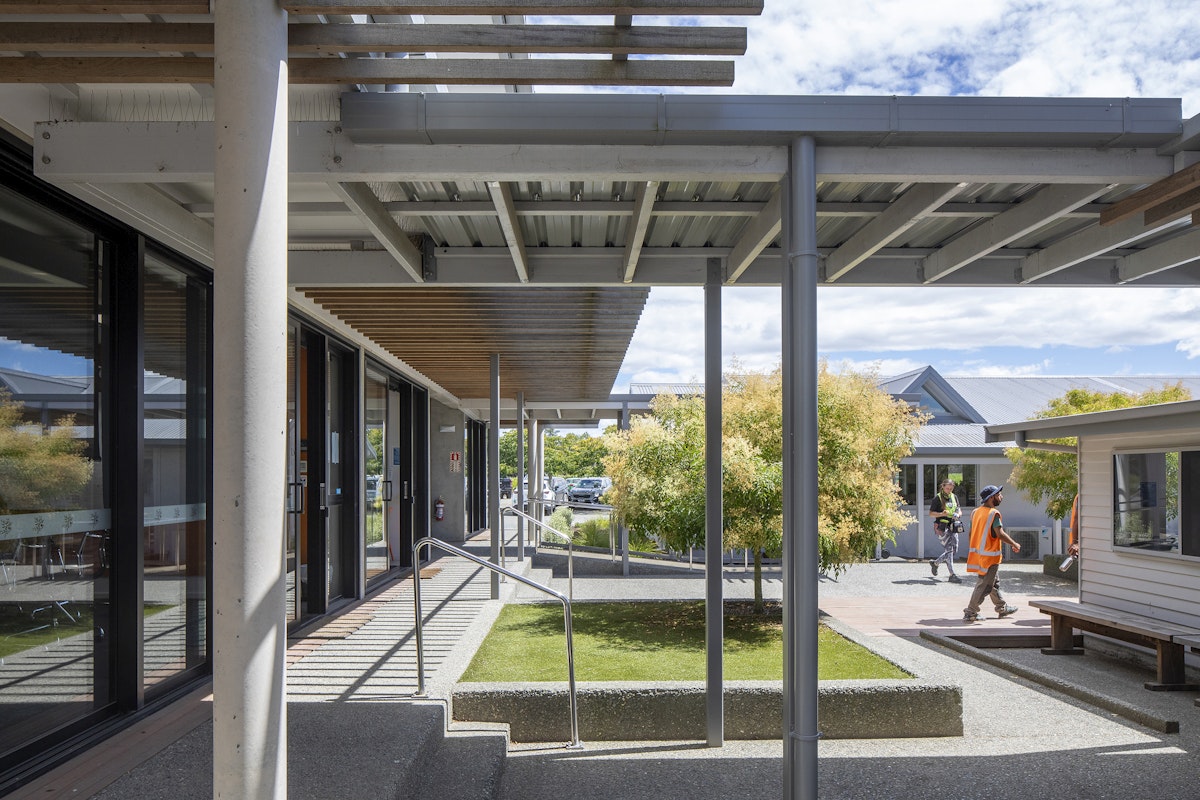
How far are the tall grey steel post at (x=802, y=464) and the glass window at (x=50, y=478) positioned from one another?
11.5 feet

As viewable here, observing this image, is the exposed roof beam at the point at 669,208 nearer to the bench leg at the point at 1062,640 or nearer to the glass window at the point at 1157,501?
the glass window at the point at 1157,501

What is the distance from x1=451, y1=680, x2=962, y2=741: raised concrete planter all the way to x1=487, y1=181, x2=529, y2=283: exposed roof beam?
2.76 m

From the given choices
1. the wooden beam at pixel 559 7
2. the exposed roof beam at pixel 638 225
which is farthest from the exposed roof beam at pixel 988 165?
the wooden beam at pixel 559 7

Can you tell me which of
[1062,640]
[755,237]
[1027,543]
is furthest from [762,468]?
[1027,543]

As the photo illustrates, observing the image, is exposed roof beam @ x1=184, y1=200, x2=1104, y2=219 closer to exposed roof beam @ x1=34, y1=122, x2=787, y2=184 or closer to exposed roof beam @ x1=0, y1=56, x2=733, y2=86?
exposed roof beam @ x1=34, y1=122, x2=787, y2=184

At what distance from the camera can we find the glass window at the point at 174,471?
5668 mm

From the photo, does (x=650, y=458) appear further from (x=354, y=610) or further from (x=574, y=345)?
(x=354, y=610)

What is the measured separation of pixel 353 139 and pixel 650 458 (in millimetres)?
6572

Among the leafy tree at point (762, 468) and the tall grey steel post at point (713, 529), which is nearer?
the tall grey steel post at point (713, 529)

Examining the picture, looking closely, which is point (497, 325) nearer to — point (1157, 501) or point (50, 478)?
point (50, 478)

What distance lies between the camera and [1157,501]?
9.40 metres

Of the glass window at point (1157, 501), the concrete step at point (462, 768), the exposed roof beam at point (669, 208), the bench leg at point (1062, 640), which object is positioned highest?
the exposed roof beam at point (669, 208)

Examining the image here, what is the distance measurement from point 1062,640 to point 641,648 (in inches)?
172

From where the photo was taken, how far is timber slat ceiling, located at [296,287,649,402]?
314 inches
